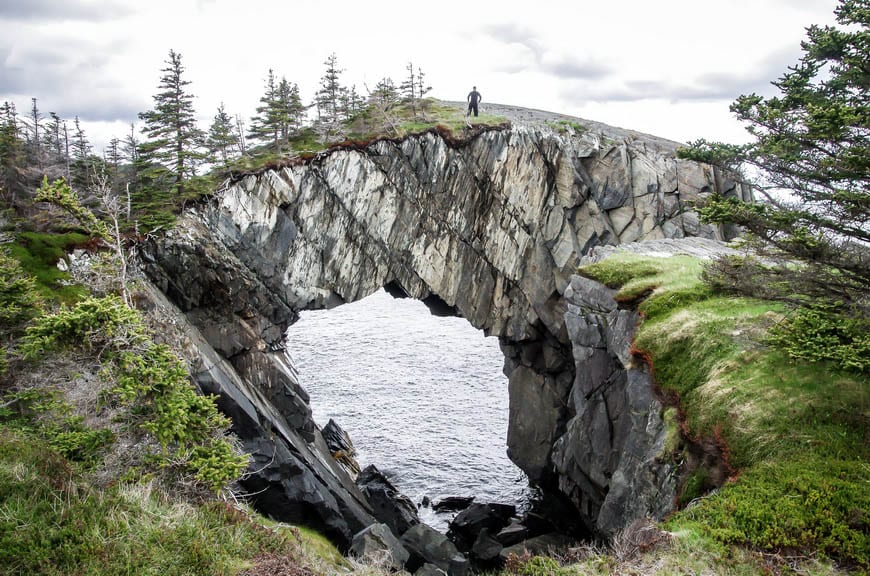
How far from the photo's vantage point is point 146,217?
29.6m

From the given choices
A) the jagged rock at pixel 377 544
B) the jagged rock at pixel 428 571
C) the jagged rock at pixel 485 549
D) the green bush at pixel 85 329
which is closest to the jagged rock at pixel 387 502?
the jagged rock at pixel 485 549

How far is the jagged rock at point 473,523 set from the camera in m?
33.2

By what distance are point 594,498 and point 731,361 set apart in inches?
483

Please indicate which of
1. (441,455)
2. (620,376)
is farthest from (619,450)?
(441,455)

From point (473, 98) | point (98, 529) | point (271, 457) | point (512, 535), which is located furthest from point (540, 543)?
point (473, 98)

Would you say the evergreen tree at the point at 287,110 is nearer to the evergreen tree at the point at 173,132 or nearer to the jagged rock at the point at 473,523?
the evergreen tree at the point at 173,132

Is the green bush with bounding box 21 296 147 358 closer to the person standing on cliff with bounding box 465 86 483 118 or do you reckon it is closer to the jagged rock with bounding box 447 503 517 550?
the jagged rock with bounding box 447 503 517 550

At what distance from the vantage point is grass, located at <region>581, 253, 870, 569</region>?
34.5 feet

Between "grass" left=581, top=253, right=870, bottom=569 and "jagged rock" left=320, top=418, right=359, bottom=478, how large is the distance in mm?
27551

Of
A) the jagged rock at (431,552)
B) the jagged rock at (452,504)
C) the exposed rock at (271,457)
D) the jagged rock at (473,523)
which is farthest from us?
the jagged rock at (452,504)

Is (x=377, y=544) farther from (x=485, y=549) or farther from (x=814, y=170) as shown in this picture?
(x=814, y=170)

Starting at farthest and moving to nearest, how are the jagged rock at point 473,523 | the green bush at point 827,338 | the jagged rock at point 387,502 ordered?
the jagged rock at point 387,502, the jagged rock at point 473,523, the green bush at point 827,338

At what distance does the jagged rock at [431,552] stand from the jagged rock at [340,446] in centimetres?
1118

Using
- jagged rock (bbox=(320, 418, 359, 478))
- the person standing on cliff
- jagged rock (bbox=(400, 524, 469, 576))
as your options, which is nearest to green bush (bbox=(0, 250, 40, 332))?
jagged rock (bbox=(400, 524, 469, 576))
